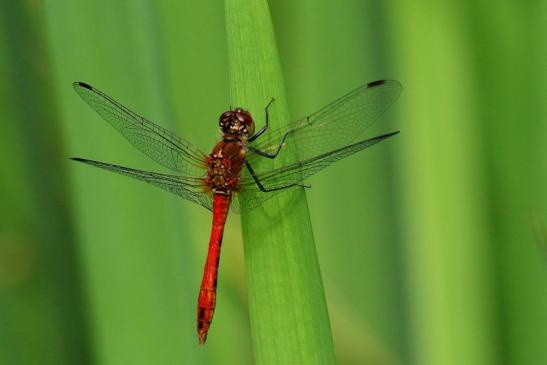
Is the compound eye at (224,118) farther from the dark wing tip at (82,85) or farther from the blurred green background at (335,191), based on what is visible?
the dark wing tip at (82,85)

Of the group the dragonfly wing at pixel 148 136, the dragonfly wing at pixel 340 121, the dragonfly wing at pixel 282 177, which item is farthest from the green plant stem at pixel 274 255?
the dragonfly wing at pixel 148 136

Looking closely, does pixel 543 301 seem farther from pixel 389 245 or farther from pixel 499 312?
pixel 389 245

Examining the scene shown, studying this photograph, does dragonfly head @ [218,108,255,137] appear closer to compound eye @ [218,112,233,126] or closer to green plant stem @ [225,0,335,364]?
compound eye @ [218,112,233,126]

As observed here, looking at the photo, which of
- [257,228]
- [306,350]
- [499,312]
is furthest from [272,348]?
[499,312]

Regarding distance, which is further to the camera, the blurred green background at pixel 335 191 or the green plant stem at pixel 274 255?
the blurred green background at pixel 335 191

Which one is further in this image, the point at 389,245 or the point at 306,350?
the point at 389,245

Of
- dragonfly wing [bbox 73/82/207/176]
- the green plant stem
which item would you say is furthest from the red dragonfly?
the green plant stem

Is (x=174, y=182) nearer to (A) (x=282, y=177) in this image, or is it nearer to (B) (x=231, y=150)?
(B) (x=231, y=150)
